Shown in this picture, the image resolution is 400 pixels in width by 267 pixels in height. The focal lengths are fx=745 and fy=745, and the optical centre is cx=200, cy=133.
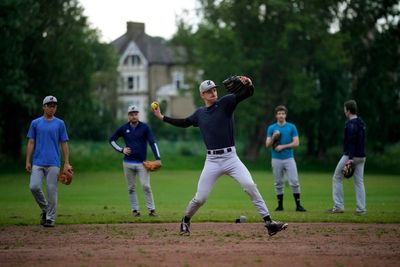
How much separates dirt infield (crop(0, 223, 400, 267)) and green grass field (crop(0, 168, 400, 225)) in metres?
1.34

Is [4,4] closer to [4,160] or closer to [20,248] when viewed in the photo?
[4,160]

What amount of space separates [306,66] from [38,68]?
1874 centimetres

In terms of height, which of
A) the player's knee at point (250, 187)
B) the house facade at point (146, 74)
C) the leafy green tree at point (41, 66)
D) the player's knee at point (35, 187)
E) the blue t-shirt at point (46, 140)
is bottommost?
the player's knee at point (35, 187)

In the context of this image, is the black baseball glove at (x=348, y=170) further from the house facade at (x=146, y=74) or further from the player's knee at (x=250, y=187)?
the house facade at (x=146, y=74)

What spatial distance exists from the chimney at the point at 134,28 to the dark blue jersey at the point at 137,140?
80230 mm

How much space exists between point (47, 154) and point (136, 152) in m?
2.83

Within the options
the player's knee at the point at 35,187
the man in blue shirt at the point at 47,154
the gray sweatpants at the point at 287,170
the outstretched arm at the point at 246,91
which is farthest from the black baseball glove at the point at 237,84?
the gray sweatpants at the point at 287,170

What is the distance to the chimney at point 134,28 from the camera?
315ft

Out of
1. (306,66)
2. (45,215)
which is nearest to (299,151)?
(306,66)

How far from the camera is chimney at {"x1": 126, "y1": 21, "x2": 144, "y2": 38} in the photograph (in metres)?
96.1

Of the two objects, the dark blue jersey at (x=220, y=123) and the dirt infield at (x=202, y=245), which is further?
the dark blue jersey at (x=220, y=123)

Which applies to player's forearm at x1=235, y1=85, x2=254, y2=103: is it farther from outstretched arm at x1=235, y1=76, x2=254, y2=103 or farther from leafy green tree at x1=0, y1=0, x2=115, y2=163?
leafy green tree at x1=0, y1=0, x2=115, y2=163

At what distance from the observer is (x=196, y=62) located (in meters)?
54.5

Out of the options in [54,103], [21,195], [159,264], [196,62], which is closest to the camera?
[159,264]
